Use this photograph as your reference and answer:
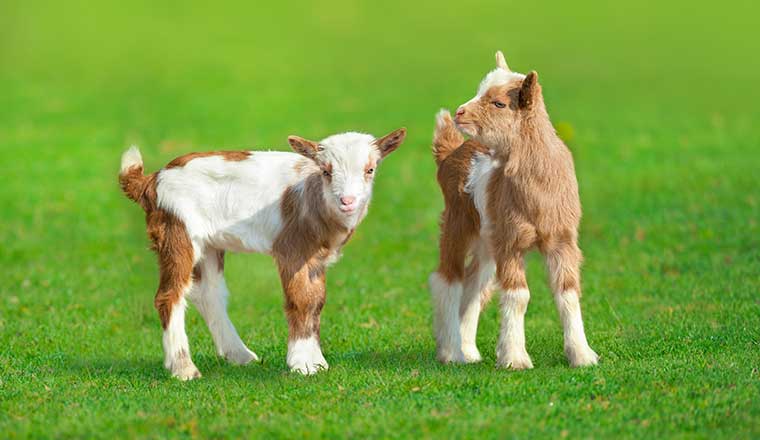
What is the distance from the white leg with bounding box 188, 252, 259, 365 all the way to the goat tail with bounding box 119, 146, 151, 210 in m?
0.77

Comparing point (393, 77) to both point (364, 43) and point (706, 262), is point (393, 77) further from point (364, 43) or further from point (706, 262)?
point (706, 262)

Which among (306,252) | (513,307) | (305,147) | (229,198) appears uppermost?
(305,147)

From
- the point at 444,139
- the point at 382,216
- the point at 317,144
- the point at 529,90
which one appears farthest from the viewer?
the point at 382,216

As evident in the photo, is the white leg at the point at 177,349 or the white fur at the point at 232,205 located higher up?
the white fur at the point at 232,205

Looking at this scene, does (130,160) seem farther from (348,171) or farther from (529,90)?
(529,90)

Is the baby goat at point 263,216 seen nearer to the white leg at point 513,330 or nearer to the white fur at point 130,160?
the white fur at point 130,160

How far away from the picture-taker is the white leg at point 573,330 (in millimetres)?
9055

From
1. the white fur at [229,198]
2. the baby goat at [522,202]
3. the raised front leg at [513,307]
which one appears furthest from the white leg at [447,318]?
the white fur at [229,198]

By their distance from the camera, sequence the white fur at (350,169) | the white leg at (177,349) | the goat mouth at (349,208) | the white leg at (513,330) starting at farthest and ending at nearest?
the white leg at (177,349) → the white leg at (513,330) → the white fur at (350,169) → the goat mouth at (349,208)

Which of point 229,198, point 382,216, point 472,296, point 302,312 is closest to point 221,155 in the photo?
point 229,198

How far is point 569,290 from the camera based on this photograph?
9.04 meters

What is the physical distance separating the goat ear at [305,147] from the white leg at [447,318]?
157 cm

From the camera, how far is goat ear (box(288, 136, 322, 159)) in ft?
30.2

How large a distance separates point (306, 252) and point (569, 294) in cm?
206
